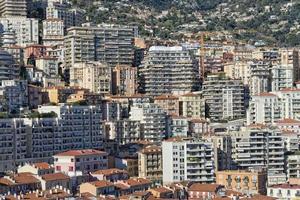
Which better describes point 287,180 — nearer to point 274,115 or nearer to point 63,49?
point 274,115

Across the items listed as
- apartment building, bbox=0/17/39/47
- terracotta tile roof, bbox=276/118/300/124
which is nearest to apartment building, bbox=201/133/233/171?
terracotta tile roof, bbox=276/118/300/124

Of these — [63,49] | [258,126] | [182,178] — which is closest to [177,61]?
[63,49]

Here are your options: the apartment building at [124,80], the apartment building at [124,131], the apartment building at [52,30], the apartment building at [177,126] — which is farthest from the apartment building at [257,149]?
the apartment building at [52,30]

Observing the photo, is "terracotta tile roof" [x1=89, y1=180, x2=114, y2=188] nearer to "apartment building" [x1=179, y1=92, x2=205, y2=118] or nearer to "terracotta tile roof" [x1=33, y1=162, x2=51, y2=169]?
"terracotta tile roof" [x1=33, y1=162, x2=51, y2=169]

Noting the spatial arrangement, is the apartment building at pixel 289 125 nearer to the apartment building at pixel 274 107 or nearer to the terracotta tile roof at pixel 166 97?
the apartment building at pixel 274 107

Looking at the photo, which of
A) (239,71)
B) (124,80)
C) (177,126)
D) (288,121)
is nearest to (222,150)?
(177,126)

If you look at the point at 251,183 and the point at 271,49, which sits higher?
the point at 271,49

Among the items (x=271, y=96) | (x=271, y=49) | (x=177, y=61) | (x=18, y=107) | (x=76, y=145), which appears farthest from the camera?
(x=271, y=49)
